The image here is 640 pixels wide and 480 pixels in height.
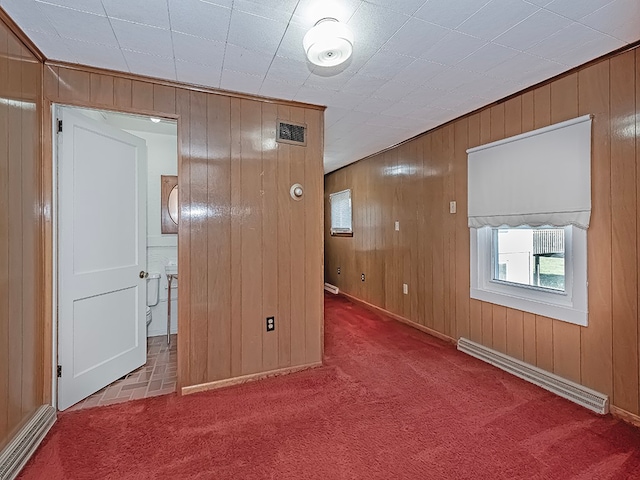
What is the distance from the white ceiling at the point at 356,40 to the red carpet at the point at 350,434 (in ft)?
7.77

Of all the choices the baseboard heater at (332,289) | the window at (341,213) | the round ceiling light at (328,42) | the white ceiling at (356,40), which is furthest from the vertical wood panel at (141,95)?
the baseboard heater at (332,289)

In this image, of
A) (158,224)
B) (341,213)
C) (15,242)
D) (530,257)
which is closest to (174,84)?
(15,242)

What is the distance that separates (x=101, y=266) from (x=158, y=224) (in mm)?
1401

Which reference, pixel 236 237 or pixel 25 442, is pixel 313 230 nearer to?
pixel 236 237

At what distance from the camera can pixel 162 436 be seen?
2000 millimetres

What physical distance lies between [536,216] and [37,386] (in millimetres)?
3736

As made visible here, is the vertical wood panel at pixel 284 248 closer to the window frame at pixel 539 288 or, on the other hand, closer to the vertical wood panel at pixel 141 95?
the vertical wood panel at pixel 141 95

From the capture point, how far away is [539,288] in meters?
2.74

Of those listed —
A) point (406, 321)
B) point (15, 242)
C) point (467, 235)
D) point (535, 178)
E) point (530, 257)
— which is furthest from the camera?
point (406, 321)

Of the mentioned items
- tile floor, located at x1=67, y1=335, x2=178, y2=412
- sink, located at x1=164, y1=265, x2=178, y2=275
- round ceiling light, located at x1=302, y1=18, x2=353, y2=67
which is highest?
round ceiling light, located at x1=302, y1=18, x2=353, y2=67

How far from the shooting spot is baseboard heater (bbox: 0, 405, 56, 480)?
1650mm

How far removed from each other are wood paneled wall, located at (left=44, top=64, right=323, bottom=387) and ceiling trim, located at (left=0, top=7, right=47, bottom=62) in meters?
0.14

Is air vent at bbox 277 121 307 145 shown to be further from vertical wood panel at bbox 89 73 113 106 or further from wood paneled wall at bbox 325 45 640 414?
wood paneled wall at bbox 325 45 640 414

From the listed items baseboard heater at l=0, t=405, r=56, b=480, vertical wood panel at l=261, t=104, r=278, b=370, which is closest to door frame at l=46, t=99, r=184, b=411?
baseboard heater at l=0, t=405, r=56, b=480
